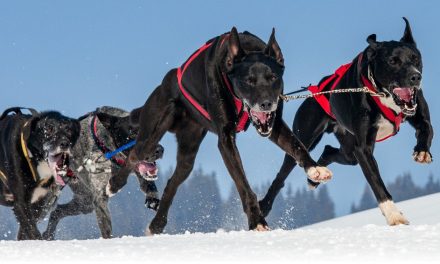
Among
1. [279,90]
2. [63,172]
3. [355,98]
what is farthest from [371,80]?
[63,172]

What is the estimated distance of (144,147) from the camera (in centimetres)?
719

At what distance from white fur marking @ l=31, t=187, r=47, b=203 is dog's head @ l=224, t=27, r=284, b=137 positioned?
8.99ft

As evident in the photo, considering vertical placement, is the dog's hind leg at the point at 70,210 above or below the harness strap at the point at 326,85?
below

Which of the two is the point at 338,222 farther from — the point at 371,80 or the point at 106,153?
the point at 371,80

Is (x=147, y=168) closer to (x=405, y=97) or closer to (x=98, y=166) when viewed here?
(x=98, y=166)

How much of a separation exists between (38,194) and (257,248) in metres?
4.08

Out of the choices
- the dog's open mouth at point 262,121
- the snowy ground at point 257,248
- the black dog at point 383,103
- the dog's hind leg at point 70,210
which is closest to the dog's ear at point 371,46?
the black dog at point 383,103

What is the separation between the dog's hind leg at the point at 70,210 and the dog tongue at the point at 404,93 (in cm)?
395

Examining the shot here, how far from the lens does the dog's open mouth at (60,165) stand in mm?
8188

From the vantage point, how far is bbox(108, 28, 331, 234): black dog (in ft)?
19.4

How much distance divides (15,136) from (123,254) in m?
3.96

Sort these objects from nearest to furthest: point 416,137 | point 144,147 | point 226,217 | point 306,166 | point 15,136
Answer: point 306,166, point 416,137, point 144,147, point 15,136, point 226,217

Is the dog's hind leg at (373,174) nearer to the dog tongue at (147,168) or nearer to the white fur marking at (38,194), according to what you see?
the dog tongue at (147,168)

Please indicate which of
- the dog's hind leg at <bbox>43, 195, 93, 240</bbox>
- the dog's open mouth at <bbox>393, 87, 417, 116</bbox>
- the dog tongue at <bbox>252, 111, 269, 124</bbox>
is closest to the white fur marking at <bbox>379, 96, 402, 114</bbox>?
the dog's open mouth at <bbox>393, 87, 417, 116</bbox>
